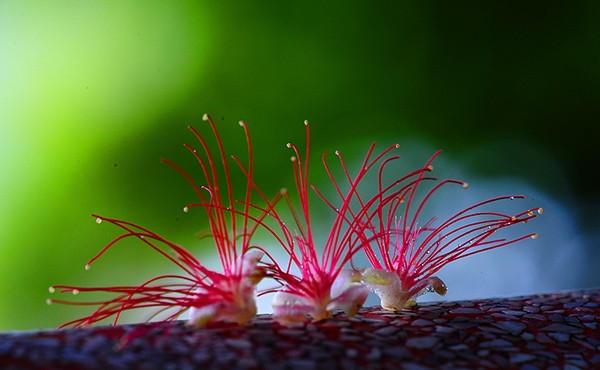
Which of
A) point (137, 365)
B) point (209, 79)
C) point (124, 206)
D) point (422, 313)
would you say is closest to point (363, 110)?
point (209, 79)

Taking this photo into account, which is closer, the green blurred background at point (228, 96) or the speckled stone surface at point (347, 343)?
the speckled stone surface at point (347, 343)

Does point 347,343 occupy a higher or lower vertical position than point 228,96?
lower

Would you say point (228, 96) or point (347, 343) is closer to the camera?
point (347, 343)

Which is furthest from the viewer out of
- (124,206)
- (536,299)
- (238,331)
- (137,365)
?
(124,206)

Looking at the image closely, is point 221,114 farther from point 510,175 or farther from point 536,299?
point 536,299
